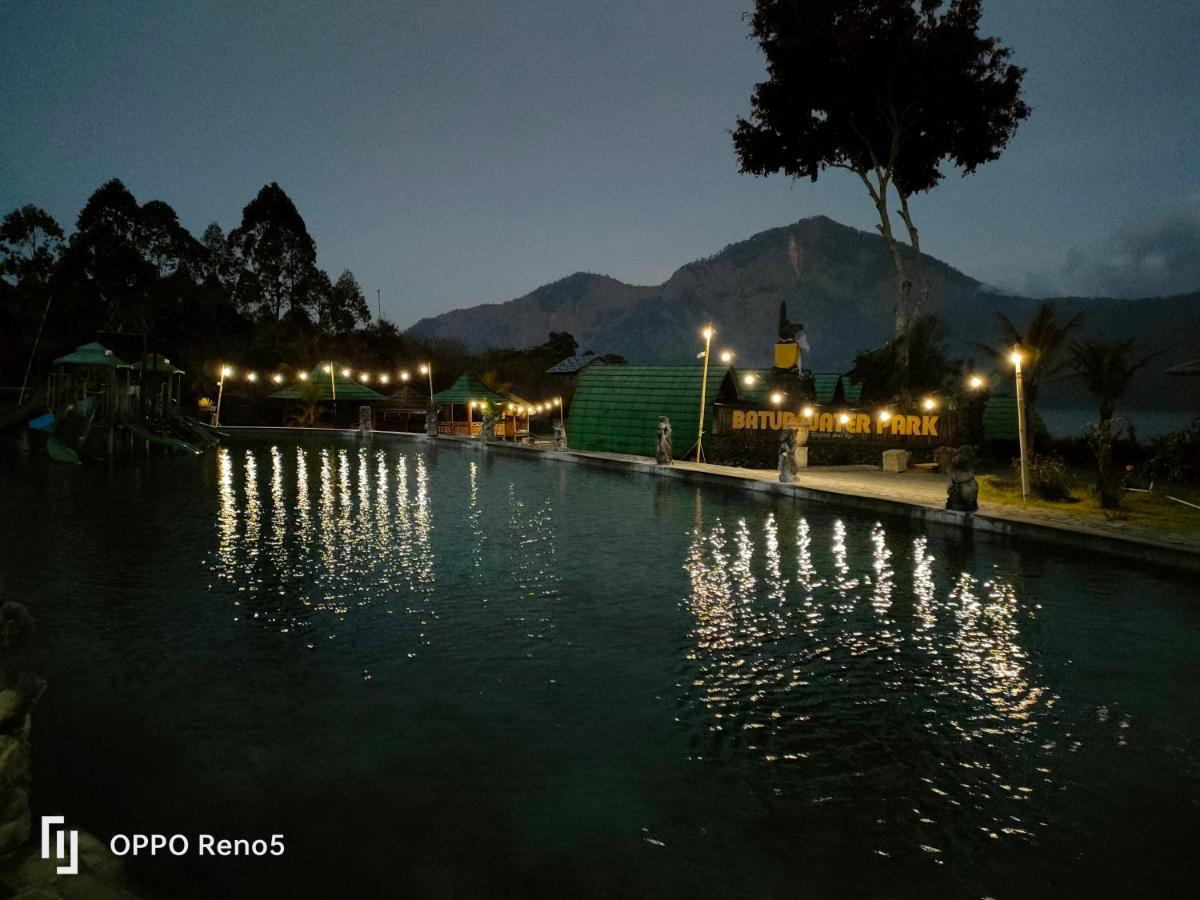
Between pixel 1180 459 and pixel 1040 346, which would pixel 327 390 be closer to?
pixel 1040 346

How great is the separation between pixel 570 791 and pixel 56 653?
560cm

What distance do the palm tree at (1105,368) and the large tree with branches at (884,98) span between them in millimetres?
6695

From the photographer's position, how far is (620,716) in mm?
6441

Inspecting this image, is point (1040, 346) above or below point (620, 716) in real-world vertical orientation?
above

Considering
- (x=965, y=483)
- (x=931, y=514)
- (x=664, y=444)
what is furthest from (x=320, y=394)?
(x=965, y=483)

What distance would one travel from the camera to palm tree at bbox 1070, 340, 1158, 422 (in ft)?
103

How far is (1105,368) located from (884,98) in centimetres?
1367

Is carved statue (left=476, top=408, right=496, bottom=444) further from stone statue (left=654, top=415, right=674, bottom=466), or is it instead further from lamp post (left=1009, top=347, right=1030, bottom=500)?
lamp post (left=1009, top=347, right=1030, bottom=500)

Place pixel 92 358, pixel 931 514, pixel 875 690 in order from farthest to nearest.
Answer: pixel 92 358, pixel 931 514, pixel 875 690

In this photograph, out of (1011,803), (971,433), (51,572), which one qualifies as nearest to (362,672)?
(1011,803)

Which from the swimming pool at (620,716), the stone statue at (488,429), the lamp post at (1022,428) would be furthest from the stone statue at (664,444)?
the swimming pool at (620,716)

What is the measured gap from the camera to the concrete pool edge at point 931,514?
41.5ft

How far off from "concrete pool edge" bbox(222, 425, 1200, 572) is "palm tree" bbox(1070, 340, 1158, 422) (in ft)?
55.8

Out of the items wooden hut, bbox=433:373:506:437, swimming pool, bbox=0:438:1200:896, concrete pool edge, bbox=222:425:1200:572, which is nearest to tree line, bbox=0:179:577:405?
wooden hut, bbox=433:373:506:437
